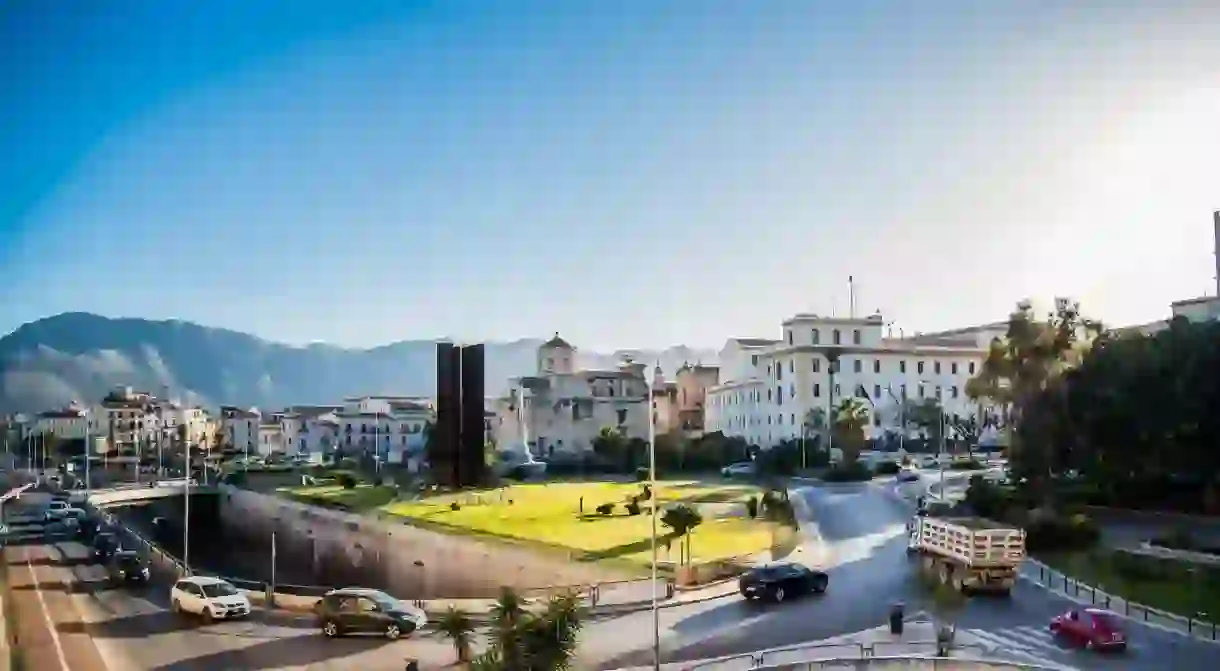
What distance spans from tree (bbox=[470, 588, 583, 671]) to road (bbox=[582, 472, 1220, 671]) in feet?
5.44

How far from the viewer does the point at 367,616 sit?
9.28 metres

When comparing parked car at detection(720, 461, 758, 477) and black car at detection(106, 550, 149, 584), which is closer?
black car at detection(106, 550, 149, 584)

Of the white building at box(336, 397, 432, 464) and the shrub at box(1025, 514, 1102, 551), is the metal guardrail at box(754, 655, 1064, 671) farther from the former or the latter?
the white building at box(336, 397, 432, 464)

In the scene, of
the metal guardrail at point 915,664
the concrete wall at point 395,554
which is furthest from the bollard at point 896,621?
the concrete wall at point 395,554

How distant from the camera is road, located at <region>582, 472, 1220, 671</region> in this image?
8.74 m

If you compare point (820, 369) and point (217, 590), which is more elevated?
point (820, 369)

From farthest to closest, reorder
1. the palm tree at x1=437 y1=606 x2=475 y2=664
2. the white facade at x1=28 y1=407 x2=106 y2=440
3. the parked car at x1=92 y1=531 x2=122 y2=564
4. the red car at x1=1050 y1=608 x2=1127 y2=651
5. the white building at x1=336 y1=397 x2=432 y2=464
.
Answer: the white building at x1=336 y1=397 x2=432 y2=464
the white facade at x1=28 y1=407 x2=106 y2=440
the parked car at x1=92 y1=531 x2=122 y2=564
the red car at x1=1050 y1=608 x2=1127 y2=651
the palm tree at x1=437 y1=606 x2=475 y2=664

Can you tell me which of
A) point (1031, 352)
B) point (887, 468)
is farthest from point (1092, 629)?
point (887, 468)

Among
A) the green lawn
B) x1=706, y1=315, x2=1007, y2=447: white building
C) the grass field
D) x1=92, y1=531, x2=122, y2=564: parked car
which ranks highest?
x1=706, y1=315, x2=1007, y2=447: white building

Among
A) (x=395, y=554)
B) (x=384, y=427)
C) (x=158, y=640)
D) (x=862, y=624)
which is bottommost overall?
(x=395, y=554)

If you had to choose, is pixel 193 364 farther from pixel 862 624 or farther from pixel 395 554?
pixel 862 624

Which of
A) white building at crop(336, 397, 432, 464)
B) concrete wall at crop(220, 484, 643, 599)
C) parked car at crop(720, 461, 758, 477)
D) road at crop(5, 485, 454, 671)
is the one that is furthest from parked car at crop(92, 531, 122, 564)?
white building at crop(336, 397, 432, 464)

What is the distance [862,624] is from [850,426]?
39.5 feet

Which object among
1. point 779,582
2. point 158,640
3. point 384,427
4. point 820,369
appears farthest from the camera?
point 384,427
